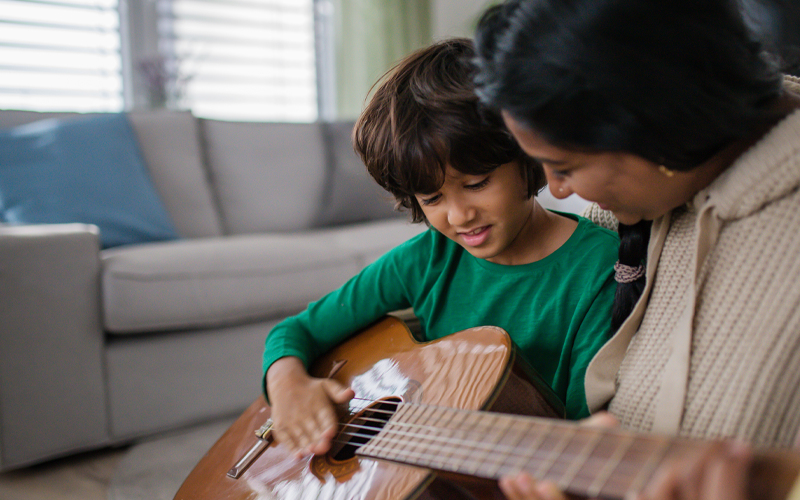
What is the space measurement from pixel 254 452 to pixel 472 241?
436 millimetres

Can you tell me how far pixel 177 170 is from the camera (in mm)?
2111

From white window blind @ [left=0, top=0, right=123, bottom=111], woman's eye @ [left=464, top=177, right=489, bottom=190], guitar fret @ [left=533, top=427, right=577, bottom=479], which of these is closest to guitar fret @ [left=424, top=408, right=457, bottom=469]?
guitar fret @ [left=533, top=427, right=577, bottom=479]

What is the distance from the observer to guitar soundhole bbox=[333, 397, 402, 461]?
70cm

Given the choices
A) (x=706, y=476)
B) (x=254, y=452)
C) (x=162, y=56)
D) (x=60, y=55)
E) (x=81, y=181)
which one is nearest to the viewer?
(x=706, y=476)

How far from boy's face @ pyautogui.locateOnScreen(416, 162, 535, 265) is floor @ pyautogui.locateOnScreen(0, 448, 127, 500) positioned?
0.96 metres

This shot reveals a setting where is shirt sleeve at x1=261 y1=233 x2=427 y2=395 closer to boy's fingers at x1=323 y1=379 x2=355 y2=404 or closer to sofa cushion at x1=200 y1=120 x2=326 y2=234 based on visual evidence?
boy's fingers at x1=323 y1=379 x2=355 y2=404

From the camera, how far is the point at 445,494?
1.94 ft

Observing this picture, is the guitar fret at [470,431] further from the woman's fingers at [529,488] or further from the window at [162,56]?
the window at [162,56]

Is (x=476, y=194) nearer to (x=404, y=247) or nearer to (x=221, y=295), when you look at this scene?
(x=404, y=247)

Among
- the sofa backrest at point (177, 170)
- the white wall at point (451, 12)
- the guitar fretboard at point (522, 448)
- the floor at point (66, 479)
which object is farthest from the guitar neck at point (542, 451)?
the white wall at point (451, 12)

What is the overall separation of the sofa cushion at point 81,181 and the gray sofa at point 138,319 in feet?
0.57

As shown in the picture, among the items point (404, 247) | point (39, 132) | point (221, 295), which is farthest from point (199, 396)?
point (39, 132)

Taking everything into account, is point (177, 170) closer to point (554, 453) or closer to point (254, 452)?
point (254, 452)

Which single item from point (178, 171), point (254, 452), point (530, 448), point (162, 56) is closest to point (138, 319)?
point (254, 452)
